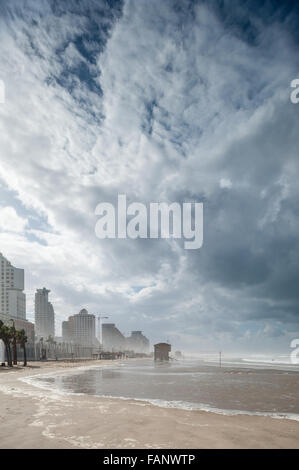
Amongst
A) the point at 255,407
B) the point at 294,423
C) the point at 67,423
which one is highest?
the point at 67,423

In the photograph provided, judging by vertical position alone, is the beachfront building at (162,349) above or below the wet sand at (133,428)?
below

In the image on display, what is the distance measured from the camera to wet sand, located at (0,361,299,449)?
9.53 meters

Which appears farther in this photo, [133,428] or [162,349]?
[162,349]

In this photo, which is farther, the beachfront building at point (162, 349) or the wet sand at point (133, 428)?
the beachfront building at point (162, 349)

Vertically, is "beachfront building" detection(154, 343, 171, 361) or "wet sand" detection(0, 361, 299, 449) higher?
"wet sand" detection(0, 361, 299, 449)

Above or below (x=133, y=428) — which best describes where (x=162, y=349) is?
below

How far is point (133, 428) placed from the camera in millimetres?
11242

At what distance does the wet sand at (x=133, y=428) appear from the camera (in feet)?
31.3

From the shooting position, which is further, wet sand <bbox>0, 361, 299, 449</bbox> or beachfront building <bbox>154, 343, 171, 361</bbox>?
beachfront building <bbox>154, 343, 171, 361</bbox>

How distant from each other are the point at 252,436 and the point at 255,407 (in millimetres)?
8524
